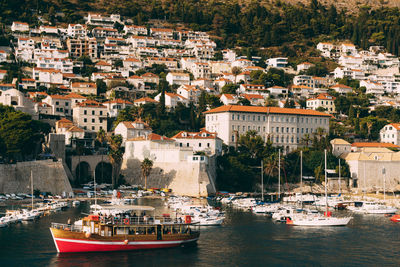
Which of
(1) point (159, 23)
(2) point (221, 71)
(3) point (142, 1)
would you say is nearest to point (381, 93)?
(2) point (221, 71)

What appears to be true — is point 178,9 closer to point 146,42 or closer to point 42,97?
point 146,42

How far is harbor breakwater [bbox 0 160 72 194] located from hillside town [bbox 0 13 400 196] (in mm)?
6353

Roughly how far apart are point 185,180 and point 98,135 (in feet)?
64.7

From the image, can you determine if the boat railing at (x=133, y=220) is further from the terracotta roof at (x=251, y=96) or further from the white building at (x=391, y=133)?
the terracotta roof at (x=251, y=96)

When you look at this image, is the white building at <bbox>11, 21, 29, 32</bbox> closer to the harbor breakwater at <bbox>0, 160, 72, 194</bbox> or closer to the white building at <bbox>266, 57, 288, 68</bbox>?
the white building at <bbox>266, 57, 288, 68</bbox>

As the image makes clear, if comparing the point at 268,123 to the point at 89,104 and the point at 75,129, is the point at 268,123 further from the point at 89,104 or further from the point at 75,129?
the point at 75,129

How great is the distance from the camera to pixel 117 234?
40.4 meters

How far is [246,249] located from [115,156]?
39.8 m

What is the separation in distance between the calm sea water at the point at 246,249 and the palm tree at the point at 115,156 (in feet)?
80.2

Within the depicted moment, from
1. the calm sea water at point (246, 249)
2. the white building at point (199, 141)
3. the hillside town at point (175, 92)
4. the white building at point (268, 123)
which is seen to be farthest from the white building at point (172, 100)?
the calm sea water at point (246, 249)

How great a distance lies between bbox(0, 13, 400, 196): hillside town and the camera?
82.2 meters

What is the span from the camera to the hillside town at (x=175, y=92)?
82.2 m

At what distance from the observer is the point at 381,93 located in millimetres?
137125

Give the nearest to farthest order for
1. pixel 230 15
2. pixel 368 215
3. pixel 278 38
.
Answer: pixel 368 215 → pixel 278 38 → pixel 230 15
